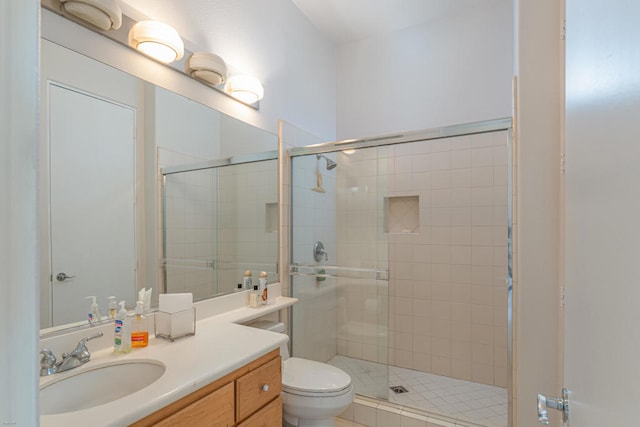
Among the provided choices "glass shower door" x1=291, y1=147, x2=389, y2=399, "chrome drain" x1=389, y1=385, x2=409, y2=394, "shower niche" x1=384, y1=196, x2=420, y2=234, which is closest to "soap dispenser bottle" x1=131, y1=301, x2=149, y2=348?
"glass shower door" x1=291, y1=147, x2=389, y2=399

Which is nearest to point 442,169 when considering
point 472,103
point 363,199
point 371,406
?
point 472,103

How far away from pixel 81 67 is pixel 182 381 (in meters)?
1.22

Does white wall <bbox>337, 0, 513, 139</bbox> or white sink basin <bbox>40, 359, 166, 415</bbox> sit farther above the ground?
white wall <bbox>337, 0, 513, 139</bbox>

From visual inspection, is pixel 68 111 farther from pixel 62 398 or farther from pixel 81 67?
pixel 62 398

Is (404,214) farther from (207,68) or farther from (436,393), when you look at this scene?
(207,68)

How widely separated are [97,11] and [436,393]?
3052mm

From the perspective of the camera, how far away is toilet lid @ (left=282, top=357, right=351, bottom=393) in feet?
5.68

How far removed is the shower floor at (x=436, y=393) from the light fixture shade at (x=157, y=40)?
7.96 feet

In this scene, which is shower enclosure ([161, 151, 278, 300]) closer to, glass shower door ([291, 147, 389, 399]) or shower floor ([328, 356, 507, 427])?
glass shower door ([291, 147, 389, 399])

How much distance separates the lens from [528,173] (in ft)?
5.18

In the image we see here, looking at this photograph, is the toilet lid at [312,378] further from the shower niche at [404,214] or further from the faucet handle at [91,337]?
the shower niche at [404,214]

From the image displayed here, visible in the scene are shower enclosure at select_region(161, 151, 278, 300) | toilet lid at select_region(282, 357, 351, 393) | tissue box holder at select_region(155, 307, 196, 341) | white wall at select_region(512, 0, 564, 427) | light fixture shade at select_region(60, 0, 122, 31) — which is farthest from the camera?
toilet lid at select_region(282, 357, 351, 393)

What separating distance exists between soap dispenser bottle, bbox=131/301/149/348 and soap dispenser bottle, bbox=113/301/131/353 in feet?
0.11

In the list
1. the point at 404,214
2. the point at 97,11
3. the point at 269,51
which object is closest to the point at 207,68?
the point at 97,11
